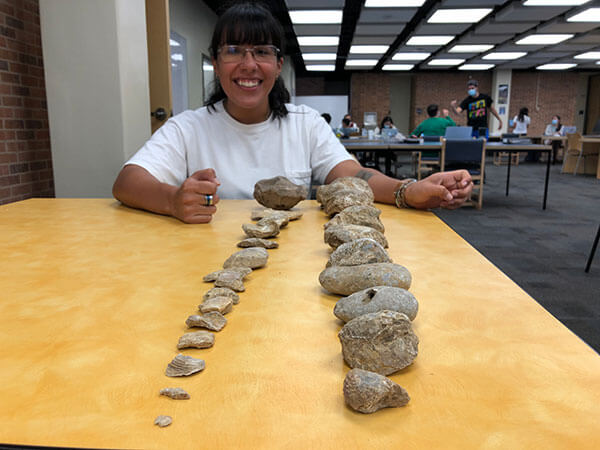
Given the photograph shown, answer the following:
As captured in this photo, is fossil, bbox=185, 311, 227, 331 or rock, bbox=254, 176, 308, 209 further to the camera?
rock, bbox=254, 176, 308, 209

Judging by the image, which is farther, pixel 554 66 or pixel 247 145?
pixel 554 66

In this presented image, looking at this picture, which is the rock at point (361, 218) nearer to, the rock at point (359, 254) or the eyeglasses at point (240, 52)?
the rock at point (359, 254)

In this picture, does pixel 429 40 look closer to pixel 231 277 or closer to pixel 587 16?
pixel 587 16

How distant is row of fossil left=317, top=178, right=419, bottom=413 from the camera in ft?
1.29

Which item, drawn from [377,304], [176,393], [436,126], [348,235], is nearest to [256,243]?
[348,235]

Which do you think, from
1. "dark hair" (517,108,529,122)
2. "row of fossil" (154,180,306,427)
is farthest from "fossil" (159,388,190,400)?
"dark hair" (517,108,529,122)

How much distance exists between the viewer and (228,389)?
1.39 feet

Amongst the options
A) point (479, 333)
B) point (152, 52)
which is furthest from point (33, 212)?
point (152, 52)

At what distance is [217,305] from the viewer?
1.90 feet

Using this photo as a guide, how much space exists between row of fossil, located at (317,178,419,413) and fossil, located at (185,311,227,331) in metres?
0.14

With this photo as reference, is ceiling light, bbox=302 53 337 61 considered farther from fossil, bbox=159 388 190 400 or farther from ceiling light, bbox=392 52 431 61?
fossil, bbox=159 388 190 400

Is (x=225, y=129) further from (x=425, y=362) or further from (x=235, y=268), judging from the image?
(x=425, y=362)

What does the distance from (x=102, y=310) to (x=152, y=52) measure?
2.56 meters

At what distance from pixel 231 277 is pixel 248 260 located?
9 centimetres
